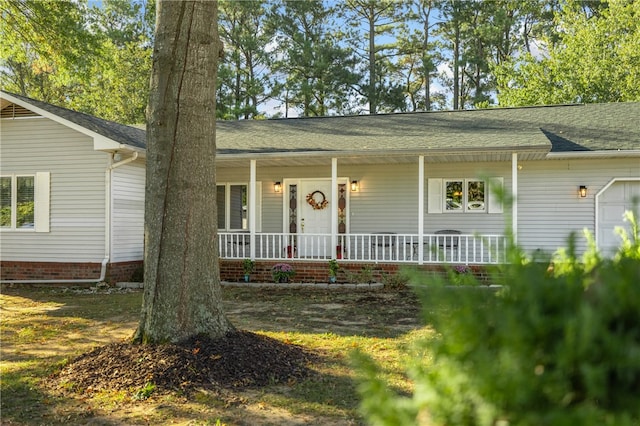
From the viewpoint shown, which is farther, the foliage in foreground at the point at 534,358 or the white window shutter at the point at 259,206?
the white window shutter at the point at 259,206

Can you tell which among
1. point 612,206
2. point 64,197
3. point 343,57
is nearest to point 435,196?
point 612,206

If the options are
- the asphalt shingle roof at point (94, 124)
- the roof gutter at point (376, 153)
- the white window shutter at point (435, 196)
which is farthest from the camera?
the white window shutter at point (435, 196)

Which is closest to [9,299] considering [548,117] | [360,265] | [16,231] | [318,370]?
[16,231]

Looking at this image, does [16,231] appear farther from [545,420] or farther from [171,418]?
[545,420]

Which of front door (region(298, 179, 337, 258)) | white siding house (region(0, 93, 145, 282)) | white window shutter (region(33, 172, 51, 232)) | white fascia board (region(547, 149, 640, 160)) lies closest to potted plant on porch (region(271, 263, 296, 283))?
front door (region(298, 179, 337, 258))

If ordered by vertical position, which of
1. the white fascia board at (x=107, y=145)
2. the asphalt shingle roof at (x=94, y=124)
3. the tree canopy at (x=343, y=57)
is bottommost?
the white fascia board at (x=107, y=145)

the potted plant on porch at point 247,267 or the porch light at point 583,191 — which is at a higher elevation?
the porch light at point 583,191

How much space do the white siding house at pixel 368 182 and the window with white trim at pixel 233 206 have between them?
781 mm

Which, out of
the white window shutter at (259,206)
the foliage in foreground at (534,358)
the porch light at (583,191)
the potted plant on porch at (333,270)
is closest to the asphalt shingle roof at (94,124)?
the white window shutter at (259,206)

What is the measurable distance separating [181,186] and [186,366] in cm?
170

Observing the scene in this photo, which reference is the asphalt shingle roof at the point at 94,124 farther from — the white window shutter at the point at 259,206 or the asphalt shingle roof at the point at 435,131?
the white window shutter at the point at 259,206

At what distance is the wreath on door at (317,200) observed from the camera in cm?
1352

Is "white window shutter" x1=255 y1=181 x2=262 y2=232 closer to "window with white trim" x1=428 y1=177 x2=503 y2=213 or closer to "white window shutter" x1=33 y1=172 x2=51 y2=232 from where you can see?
"window with white trim" x1=428 y1=177 x2=503 y2=213

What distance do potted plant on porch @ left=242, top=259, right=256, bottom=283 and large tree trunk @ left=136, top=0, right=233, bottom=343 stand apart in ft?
20.7
